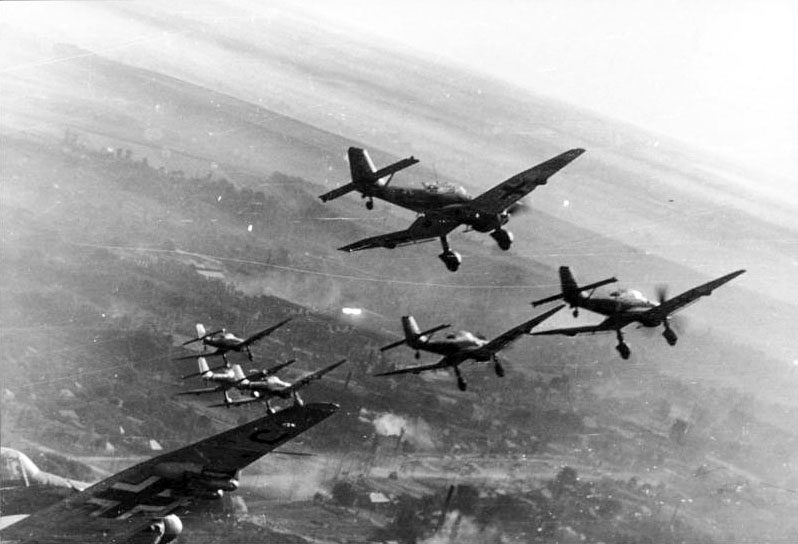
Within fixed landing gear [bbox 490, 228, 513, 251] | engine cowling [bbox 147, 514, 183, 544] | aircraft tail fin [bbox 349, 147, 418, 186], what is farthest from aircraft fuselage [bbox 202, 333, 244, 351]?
engine cowling [bbox 147, 514, 183, 544]

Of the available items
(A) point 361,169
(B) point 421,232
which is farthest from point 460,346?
(A) point 361,169

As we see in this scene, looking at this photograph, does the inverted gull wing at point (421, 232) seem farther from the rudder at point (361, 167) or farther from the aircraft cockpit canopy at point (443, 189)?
the rudder at point (361, 167)

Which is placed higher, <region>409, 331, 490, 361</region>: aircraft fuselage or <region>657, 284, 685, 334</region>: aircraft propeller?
<region>657, 284, 685, 334</region>: aircraft propeller

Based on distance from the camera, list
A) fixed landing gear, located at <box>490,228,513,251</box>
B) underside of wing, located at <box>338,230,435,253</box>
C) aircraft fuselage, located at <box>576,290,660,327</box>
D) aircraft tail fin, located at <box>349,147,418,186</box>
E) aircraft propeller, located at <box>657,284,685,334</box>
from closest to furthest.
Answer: fixed landing gear, located at <box>490,228,513,251</box> → underside of wing, located at <box>338,230,435,253</box> → aircraft propeller, located at <box>657,284,685,334</box> → aircraft tail fin, located at <box>349,147,418,186</box> → aircraft fuselage, located at <box>576,290,660,327</box>

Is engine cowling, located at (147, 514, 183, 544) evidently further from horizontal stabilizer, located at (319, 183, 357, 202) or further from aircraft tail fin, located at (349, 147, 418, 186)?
aircraft tail fin, located at (349, 147, 418, 186)

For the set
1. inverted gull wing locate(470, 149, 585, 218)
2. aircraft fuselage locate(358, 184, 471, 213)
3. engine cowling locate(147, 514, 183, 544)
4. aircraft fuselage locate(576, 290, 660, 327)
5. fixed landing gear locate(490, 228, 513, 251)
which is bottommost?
engine cowling locate(147, 514, 183, 544)

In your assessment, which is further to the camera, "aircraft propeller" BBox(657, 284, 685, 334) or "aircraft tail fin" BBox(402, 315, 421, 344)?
"aircraft tail fin" BBox(402, 315, 421, 344)

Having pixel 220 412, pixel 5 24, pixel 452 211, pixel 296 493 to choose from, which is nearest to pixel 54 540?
pixel 452 211

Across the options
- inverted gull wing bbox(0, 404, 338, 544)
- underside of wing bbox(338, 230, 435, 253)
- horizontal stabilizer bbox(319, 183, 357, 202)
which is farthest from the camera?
underside of wing bbox(338, 230, 435, 253)
